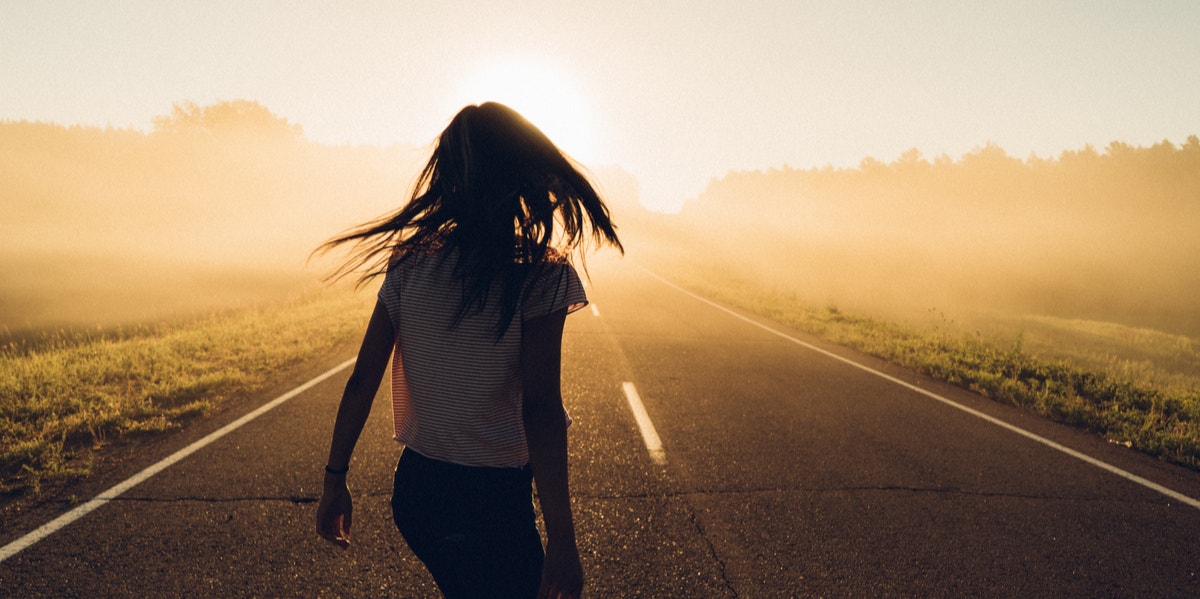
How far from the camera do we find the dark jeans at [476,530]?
52.0 inches

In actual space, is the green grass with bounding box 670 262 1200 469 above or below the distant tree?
below

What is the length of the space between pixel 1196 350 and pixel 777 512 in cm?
2413

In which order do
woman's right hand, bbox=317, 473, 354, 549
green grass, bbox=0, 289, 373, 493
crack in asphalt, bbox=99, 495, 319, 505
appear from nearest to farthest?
woman's right hand, bbox=317, 473, 354, 549 < crack in asphalt, bbox=99, 495, 319, 505 < green grass, bbox=0, 289, 373, 493

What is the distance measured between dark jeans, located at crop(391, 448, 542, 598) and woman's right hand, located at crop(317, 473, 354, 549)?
0.97 ft

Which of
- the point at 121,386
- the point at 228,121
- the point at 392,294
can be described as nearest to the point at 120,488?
the point at 121,386

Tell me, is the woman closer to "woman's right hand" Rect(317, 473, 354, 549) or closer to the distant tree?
"woman's right hand" Rect(317, 473, 354, 549)

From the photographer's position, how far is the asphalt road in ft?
9.83

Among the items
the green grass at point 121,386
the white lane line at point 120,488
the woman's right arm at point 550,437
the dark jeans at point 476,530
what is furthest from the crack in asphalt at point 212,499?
the woman's right arm at point 550,437

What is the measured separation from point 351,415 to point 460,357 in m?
0.42

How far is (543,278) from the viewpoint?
1271mm

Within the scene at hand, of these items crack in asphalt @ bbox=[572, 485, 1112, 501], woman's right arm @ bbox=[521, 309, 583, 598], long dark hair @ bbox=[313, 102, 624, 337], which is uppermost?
long dark hair @ bbox=[313, 102, 624, 337]

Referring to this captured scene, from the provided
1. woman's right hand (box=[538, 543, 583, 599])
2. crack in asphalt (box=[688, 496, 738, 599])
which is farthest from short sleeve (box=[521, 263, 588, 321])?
crack in asphalt (box=[688, 496, 738, 599])

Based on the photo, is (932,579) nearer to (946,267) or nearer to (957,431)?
(957,431)

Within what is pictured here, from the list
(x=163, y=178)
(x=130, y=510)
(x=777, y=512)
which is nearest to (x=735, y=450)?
(x=777, y=512)
